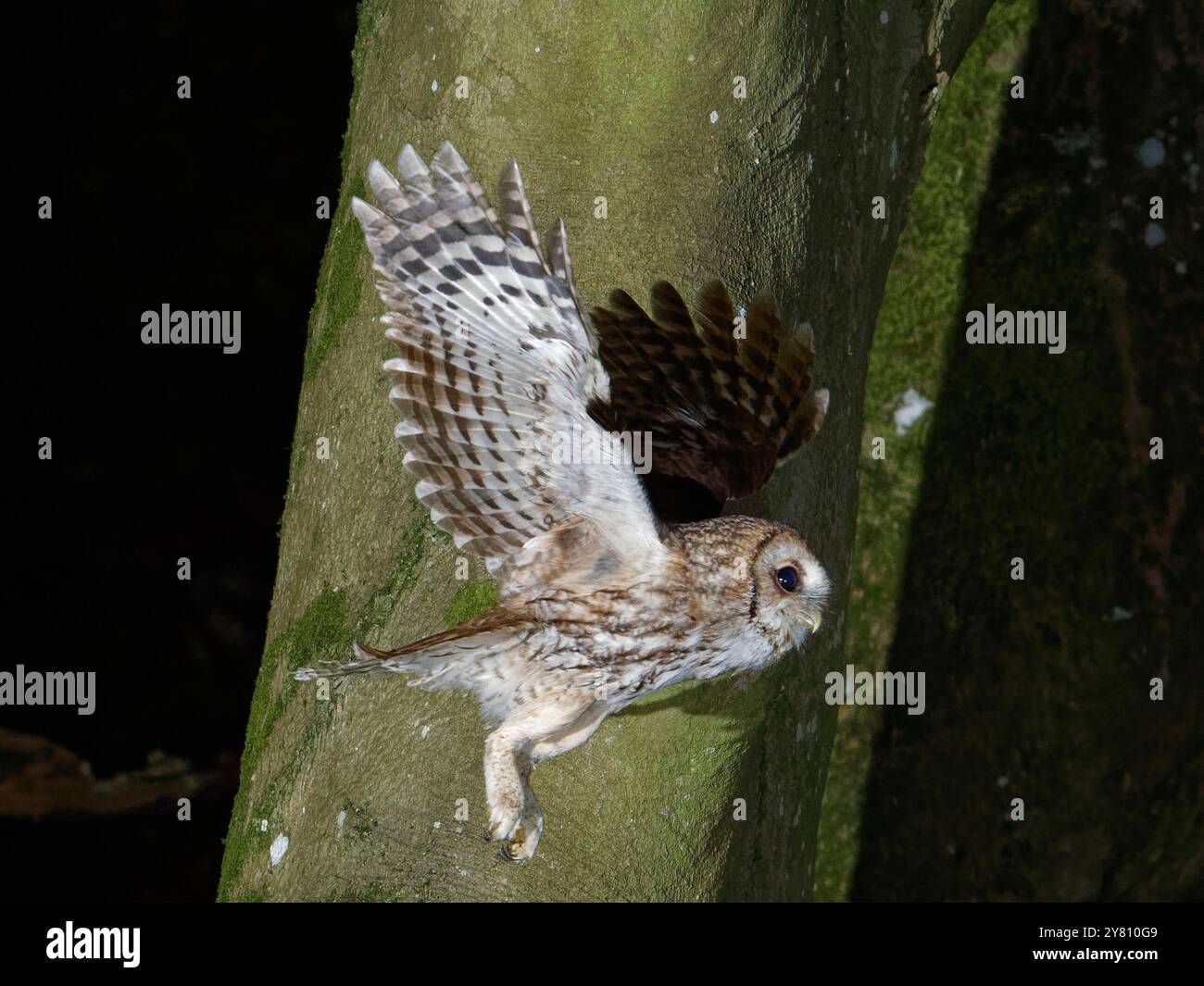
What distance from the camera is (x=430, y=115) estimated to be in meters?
2.50

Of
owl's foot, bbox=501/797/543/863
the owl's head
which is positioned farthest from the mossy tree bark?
the owl's head

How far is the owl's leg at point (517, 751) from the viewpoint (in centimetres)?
197

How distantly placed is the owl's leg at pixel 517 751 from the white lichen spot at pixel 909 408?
5.04 feet

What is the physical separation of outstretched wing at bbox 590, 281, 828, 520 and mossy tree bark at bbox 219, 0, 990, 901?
0.79ft

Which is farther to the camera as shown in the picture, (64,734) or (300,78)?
(64,734)

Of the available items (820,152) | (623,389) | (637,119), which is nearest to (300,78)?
(637,119)

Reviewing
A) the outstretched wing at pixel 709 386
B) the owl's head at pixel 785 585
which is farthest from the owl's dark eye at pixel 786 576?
the outstretched wing at pixel 709 386

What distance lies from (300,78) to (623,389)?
1.58 m

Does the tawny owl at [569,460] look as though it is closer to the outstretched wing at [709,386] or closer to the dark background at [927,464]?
the outstretched wing at [709,386]

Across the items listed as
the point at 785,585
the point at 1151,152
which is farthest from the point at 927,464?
the point at 785,585

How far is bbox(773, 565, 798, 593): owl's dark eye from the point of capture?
188 centimetres

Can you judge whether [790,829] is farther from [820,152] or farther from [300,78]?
[300,78]

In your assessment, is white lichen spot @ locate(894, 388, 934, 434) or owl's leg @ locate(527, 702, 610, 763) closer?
owl's leg @ locate(527, 702, 610, 763)

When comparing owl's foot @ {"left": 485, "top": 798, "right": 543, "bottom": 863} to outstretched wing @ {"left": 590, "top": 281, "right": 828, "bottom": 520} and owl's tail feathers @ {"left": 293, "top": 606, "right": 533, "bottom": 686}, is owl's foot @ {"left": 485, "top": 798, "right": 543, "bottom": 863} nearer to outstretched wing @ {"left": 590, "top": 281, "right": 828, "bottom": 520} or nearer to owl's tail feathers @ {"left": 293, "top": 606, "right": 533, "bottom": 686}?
owl's tail feathers @ {"left": 293, "top": 606, "right": 533, "bottom": 686}
